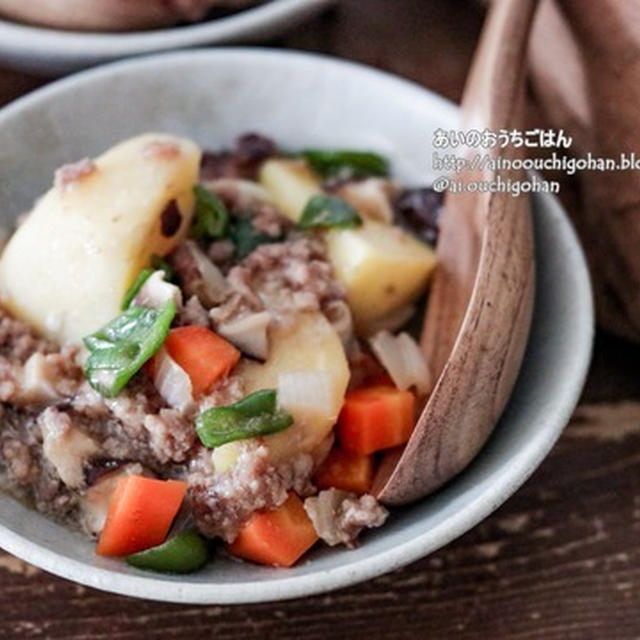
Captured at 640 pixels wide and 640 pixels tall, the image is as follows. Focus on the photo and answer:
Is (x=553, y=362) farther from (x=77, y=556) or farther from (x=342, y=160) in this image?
(x=77, y=556)

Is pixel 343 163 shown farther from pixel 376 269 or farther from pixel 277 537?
pixel 277 537

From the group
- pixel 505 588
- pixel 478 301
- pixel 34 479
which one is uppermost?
pixel 478 301

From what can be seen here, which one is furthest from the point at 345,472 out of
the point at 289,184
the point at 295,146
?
the point at 295,146

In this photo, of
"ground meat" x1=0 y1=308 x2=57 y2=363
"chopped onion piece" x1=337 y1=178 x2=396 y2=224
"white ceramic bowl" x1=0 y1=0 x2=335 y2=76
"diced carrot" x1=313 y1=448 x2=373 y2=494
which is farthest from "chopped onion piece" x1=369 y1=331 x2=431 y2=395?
"white ceramic bowl" x1=0 y1=0 x2=335 y2=76

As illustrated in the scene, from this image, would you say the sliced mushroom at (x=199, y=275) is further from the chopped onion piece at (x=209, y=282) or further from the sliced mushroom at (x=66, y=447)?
the sliced mushroom at (x=66, y=447)

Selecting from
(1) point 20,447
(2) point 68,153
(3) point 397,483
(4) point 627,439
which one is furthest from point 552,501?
(2) point 68,153

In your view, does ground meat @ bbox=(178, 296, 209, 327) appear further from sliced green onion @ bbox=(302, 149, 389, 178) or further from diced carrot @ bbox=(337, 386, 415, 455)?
sliced green onion @ bbox=(302, 149, 389, 178)

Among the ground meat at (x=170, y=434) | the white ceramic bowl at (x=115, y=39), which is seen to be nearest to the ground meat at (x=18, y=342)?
the ground meat at (x=170, y=434)
